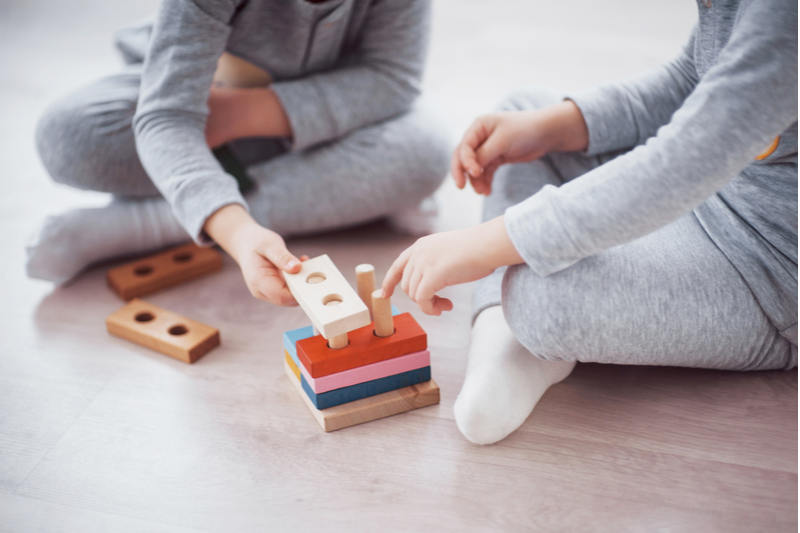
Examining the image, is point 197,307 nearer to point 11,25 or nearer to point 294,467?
point 294,467

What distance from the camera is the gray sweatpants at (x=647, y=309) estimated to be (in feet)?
2.14

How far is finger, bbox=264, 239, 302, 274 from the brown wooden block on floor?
0.14 m

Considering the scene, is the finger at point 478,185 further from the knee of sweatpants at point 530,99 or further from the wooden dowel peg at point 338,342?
the wooden dowel peg at point 338,342

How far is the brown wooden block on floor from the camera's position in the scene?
723mm

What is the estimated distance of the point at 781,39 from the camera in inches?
21.1

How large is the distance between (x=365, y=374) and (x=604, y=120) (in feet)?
1.48

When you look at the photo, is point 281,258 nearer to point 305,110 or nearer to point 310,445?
point 310,445

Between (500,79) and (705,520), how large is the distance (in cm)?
132

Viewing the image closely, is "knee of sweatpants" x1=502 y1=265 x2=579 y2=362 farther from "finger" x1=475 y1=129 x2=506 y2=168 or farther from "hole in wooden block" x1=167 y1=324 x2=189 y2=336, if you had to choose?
"hole in wooden block" x1=167 y1=324 x2=189 y2=336

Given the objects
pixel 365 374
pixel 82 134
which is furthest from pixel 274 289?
pixel 82 134

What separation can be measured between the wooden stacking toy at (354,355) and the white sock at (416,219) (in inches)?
14.1

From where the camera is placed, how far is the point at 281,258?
75 centimetres

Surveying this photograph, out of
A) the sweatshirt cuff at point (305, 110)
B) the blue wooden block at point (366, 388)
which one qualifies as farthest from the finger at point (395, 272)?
the sweatshirt cuff at point (305, 110)

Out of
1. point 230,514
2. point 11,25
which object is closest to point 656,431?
point 230,514
